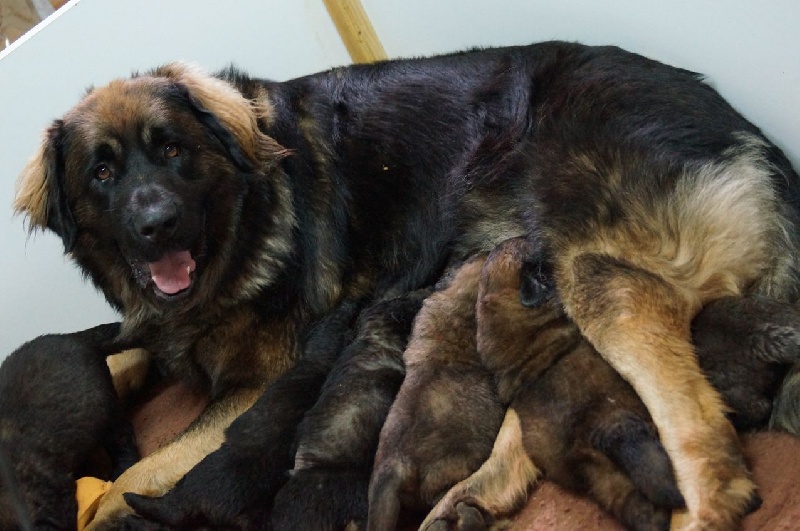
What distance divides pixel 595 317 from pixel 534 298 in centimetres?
20

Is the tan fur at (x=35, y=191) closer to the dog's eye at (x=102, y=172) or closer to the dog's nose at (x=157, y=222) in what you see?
the dog's eye at (x=102, y=172)

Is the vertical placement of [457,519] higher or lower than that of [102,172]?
lower

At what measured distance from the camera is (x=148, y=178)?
9.09 ft

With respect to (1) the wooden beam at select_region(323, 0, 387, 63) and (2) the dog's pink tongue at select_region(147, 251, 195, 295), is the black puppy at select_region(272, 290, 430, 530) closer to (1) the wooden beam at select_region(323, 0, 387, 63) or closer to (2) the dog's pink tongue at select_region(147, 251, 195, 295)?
(2) the dog's pink tongue at select_region(147, 251, 195, 295)

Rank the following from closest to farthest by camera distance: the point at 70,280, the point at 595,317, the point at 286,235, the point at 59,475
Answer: the point at 595,317 → the point at 59,475 → the point at 286,235 → the point at 70,280

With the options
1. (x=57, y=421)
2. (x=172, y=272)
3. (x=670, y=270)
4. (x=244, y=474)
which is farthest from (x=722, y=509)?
(x=57, y=421)

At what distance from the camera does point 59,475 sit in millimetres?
2768

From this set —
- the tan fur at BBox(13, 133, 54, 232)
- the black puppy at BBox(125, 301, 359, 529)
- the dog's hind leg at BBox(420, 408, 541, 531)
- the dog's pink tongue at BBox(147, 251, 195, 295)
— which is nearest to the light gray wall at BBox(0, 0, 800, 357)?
the tan fur at BBox(13, 133, 54, 232)

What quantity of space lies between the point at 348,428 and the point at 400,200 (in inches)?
38.5

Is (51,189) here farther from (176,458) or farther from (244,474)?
(244,474)

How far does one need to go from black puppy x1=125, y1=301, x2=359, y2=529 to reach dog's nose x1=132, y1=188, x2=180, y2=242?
2.02 feet

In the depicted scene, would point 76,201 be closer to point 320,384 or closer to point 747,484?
point 320,384

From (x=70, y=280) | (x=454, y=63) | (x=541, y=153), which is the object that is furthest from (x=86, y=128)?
(x=541, y=153)

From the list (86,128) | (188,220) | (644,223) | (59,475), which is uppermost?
(86,128)
